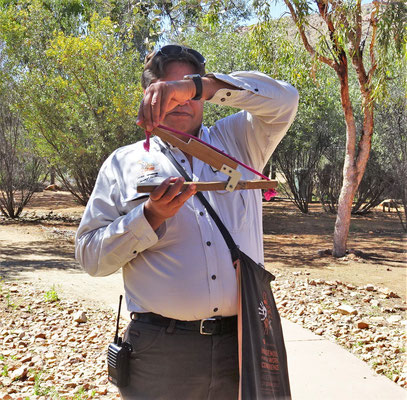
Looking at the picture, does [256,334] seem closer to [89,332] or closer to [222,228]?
[222,228]

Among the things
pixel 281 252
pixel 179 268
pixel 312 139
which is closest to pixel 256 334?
pixel 179 268

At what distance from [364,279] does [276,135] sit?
690 centimetres

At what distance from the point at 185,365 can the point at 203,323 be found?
0.53 feet

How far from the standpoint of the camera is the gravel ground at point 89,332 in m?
4.20

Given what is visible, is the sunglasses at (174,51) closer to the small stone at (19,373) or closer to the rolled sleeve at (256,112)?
the rolled sleeve at (256,112)

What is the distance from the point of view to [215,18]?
9.01 metres

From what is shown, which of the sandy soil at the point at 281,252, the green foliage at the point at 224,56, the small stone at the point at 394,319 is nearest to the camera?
the small stone at the point at 394,319

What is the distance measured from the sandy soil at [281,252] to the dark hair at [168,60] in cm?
484

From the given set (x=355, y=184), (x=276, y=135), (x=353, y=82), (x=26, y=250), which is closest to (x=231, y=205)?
(x=276, y=135)

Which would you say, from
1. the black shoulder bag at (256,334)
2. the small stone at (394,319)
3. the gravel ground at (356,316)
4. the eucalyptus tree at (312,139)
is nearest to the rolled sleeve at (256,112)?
the black shoulder bag at (256,334)

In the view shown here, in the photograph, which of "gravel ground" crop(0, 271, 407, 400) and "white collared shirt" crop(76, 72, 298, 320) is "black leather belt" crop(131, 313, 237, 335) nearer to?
"white collared shirt" crop(76, 72, 298, 320)

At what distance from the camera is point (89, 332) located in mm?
5379

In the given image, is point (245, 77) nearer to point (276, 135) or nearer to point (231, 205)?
point (276, 135)

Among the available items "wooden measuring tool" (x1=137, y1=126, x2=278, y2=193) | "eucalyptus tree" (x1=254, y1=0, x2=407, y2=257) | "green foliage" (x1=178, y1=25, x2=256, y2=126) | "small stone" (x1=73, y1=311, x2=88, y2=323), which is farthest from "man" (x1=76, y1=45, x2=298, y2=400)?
"green foliage" (x1=178, y1=25, x2=256, y2=126)
